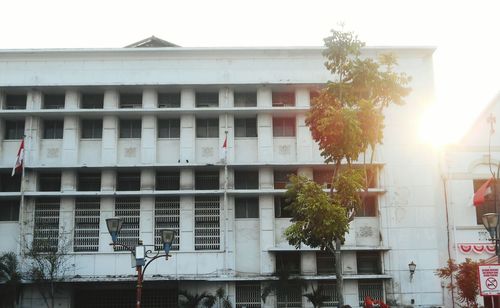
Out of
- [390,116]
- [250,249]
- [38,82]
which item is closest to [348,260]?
[250,249]

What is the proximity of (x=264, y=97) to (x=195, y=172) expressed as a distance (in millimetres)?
4802

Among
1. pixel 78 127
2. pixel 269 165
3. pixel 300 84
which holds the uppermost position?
Result: pixel 300 84

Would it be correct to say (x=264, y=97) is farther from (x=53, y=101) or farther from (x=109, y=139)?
(x=53, y=101)

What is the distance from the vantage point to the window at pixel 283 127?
30656 mm

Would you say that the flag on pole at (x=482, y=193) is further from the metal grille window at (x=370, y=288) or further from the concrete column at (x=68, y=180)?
the concrete column at (x=68, y=180)

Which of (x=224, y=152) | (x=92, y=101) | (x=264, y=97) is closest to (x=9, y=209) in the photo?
(x=92, y=101)

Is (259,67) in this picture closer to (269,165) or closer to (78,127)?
(269,165)

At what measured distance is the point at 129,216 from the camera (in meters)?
29.3

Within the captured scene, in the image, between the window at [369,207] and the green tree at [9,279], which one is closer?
the green tree at [9,279]

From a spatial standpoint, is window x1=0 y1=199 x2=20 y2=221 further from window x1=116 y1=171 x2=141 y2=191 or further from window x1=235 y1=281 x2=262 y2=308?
window x1=235 y1=281 x2=262 y2=308

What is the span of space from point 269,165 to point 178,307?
7.55m

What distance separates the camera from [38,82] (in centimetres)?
2983

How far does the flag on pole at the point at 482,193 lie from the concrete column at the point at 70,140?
18100 mm

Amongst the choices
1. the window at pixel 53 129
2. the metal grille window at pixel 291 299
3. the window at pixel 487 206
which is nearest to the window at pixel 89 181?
the window at pixel 53 129
